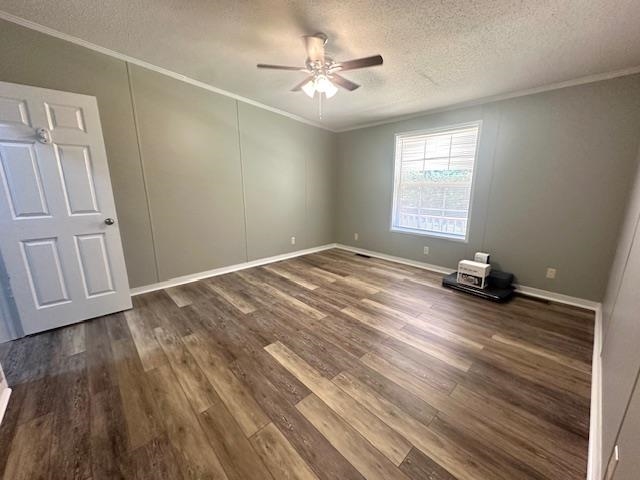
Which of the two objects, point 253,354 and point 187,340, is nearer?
point 253,354

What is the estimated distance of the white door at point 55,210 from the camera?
6.31 ft

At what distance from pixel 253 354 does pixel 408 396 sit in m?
1.17

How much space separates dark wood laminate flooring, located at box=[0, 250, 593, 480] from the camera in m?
1.15

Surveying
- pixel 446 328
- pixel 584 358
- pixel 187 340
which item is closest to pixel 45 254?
pixel 187 340

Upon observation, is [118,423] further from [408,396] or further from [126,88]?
[126,88]

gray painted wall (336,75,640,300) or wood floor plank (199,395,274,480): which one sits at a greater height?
gray painted wall (336,75,640,300)

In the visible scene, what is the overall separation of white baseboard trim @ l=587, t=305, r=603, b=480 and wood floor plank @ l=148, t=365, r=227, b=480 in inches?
66.0

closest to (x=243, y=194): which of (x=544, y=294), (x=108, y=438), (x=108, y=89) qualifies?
(x=108, y=89)

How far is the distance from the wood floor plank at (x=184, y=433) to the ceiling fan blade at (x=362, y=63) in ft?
8.67

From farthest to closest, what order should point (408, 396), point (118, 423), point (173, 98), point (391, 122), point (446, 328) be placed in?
point (391, 122) < point (173, 98) < point (446, 328) < point (408, 396) < point (118, 423)

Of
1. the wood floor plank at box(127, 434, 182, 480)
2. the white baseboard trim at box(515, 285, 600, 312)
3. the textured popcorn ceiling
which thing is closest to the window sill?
the white baseboard trim at box(515, 285, 600, 312)

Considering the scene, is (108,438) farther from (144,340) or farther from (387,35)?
(387,35)

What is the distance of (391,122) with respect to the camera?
4.09m

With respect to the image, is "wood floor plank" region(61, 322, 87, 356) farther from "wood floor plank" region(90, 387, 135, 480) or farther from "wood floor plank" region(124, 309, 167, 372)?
"wood floor plank" region(90, 387, 135, 480)
